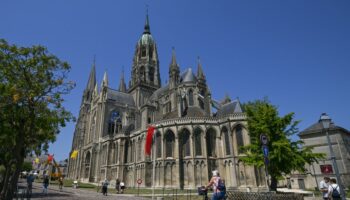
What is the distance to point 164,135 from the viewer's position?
34531mm

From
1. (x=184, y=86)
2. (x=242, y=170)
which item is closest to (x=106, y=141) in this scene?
(x=184, y=86)

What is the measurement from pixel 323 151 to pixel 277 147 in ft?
82.0

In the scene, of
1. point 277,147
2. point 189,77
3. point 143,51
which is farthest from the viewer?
point 143,51

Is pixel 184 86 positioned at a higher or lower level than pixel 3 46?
higher

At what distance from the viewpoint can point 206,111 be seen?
3888cm

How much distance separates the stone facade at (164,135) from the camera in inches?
1268

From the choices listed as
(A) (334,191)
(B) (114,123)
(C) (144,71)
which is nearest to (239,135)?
(A) (334,191)

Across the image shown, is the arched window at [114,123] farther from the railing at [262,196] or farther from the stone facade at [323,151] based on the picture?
the railing at [262,196]

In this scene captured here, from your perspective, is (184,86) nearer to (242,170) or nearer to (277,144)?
(242,170)

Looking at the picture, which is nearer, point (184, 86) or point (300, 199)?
point (300, 199)

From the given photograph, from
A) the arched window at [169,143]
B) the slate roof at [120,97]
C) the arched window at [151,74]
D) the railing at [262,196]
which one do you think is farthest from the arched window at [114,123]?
the railing at [262,196]

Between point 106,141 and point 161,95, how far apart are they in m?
15.3

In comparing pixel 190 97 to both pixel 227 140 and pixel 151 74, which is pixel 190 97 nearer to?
pixel 227 140

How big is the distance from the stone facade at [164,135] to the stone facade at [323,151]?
13744mm
